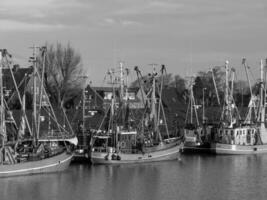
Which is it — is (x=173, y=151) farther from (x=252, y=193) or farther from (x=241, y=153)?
(x=252, y=193)

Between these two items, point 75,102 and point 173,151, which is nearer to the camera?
point 173,151

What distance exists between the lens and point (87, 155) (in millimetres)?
66625

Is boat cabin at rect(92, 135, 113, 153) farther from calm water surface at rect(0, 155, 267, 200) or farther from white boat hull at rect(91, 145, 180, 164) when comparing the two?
calm water surface at rect(0, 155, 267, 200)

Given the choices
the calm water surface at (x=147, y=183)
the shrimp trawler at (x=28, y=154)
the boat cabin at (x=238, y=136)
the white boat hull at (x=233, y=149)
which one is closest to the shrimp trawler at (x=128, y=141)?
the calm water surface at (x=147, y=183)

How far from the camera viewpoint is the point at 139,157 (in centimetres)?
6694

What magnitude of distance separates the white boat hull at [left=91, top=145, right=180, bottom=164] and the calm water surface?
2.91ft

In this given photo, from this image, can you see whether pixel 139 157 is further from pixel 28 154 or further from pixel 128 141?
pixel 28 154

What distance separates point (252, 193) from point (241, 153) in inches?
1091

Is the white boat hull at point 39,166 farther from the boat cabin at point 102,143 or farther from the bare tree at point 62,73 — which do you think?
the bare tree at point 62,73

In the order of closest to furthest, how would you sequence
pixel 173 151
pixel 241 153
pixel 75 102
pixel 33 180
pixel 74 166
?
pixel 33 180 → pixel 74 166 → pixel 173 151 → pixel 241 153 → pixel 75 102

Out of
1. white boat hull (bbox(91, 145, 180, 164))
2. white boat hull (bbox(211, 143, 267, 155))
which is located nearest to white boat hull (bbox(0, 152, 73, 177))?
white boat hull (bbox(91, 145, 180, 164))

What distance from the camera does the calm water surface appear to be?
50.0 meters

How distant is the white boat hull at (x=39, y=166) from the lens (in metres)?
55.1

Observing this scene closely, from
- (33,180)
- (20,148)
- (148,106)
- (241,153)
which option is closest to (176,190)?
(33,180)
